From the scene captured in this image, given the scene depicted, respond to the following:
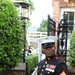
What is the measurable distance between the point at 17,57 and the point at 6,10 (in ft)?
4.06

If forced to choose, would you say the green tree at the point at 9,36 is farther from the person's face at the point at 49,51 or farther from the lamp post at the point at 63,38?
the person's face at the point at 49,51

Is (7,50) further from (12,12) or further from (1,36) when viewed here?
(12,12)

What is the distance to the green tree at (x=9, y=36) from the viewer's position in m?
8.43

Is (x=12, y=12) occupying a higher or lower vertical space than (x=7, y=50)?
higher

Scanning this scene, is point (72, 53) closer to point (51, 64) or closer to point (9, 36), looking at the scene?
point (9, 36)

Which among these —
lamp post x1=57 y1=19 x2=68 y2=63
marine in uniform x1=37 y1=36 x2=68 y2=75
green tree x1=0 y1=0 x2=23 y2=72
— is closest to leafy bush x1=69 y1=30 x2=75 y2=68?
lamp post x1=57 y1=19 x2=68 y2=63

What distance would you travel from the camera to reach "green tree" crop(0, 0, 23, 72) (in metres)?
8.43

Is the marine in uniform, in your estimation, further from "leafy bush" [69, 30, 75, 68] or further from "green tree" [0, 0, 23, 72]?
"leafy bush" [69, 30, 75, 68]

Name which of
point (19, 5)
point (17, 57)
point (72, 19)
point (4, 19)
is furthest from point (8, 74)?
point (72, 19)

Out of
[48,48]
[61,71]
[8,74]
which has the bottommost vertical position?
[8,74]

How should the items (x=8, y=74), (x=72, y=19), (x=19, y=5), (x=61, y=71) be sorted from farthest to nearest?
(x=72, y=19) < (x=19, y=5) < (x=8, y=74) < (x=61, y=71)

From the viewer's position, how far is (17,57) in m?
8.84

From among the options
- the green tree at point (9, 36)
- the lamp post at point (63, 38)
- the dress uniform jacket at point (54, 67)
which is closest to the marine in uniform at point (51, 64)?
the dress uniform jacket at point (54, 67)

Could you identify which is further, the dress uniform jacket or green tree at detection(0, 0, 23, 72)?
green tree at detection(0, 0, 23, 72)
